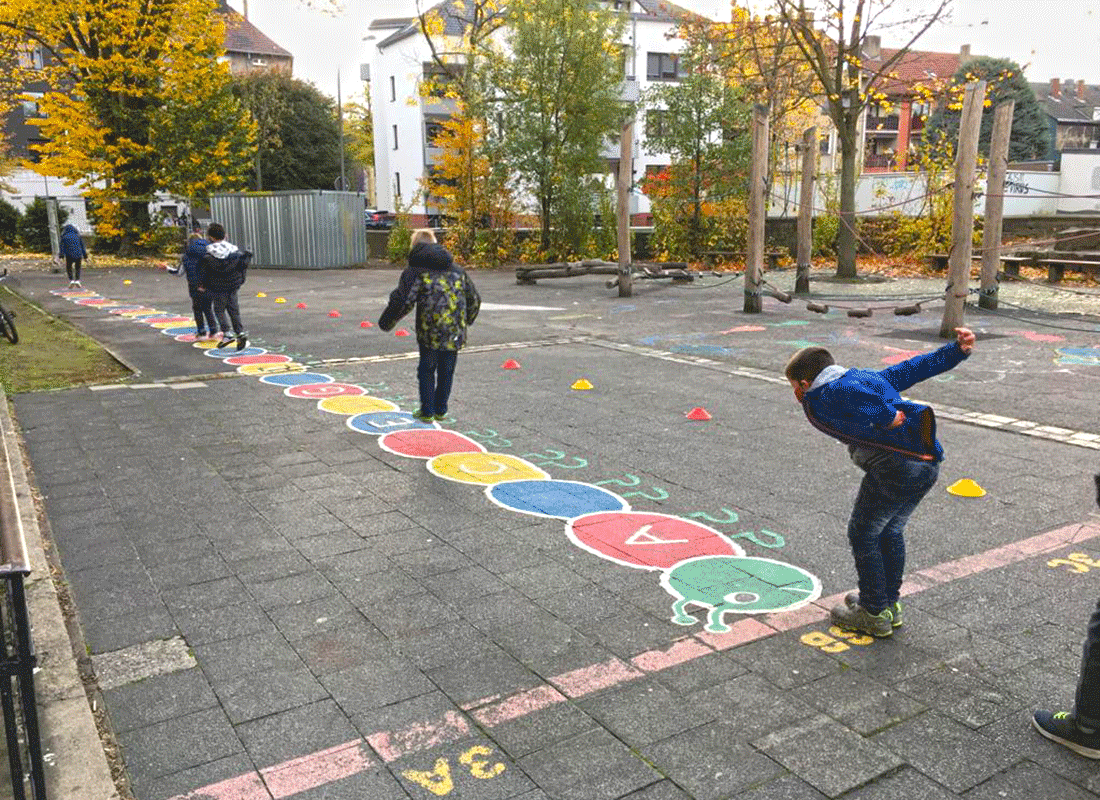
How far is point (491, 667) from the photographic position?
3.84m

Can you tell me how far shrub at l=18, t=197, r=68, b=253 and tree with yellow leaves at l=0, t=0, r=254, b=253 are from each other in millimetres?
3681

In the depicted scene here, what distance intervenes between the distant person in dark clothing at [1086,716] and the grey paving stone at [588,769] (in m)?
1.44

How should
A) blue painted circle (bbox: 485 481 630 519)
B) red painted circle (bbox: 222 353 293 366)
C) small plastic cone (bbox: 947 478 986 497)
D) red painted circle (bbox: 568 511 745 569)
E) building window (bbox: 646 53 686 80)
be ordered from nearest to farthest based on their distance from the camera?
red painted circle (bbox: 568 511 745 569)
blue painted circle (bbox: 485 481 630 519)
small plastic cone (bbox: 947 478 986 497)
red painted circle (bbox: 222 353 293 366)
building window (bbox: 646 53 686 80)

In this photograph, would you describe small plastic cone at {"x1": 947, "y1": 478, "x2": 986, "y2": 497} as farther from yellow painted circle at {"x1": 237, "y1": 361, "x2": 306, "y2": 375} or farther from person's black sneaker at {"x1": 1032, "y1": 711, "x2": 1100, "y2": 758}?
yellow painted circle at {"x1": 237, "y1": 361, "x2": 306, "y2": 375}

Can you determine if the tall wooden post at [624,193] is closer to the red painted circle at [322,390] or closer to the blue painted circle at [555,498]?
the red painted circle at [322,390]

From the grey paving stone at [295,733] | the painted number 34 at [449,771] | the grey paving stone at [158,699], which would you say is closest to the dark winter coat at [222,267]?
the grey paving stone at [158,699]

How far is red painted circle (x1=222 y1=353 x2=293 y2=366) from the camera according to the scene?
1158cm

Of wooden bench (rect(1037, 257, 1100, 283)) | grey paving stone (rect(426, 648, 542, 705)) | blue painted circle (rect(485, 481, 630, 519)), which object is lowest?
grey paving stone (rect(426, 648, 542, 705))

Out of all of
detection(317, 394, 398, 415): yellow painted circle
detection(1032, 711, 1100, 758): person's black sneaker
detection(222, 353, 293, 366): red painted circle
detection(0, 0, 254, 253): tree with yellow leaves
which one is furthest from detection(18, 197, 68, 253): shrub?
detection(1032, 711, 1100, 758): person's black sneaker

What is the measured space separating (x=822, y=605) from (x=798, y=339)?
29.2ft

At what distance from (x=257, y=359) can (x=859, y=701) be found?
32.2ft

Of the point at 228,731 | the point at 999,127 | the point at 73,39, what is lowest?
the point at 228,731

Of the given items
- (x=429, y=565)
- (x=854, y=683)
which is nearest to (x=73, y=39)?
(x=429, y=565)

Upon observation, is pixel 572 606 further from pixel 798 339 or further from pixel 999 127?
pixel 999 127
